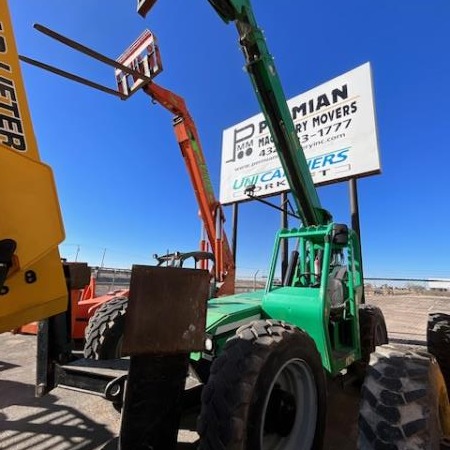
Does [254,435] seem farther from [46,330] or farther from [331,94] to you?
[331,94]

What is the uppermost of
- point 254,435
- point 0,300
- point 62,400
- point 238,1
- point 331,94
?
point 331,94

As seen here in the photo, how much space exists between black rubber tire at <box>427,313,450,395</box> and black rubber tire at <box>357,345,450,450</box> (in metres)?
2.78

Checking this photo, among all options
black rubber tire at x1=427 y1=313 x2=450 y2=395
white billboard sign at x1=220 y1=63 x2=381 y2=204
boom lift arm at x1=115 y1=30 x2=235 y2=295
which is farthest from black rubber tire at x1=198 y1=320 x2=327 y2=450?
white billboard sign at x1=220 y1=63 x2=381 y2=204

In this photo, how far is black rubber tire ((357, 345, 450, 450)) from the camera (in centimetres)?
224

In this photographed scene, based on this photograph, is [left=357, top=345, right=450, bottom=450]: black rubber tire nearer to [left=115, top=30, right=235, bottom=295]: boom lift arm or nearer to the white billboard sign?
[left=115, top=30, right=235, bottom=295]: boom lift arm

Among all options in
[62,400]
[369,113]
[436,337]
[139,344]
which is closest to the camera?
[139,344]

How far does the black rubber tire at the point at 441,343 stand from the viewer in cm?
503

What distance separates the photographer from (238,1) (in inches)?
165

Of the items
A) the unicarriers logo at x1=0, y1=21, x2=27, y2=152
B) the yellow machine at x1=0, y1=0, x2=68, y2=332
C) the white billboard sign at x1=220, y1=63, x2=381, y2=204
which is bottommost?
the yellow machine at x1=0, y1=0, x2=68, y2=332

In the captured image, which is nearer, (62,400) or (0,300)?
(0,300)

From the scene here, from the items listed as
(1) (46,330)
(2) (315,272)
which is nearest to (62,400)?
(1) (46,330)

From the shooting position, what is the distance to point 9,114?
5.69 feet

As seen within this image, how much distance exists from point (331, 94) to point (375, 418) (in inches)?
407

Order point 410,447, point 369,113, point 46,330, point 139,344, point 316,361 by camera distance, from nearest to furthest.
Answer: point 139,344
point 410,447
point 46,330
point 316,361
point 369,113
